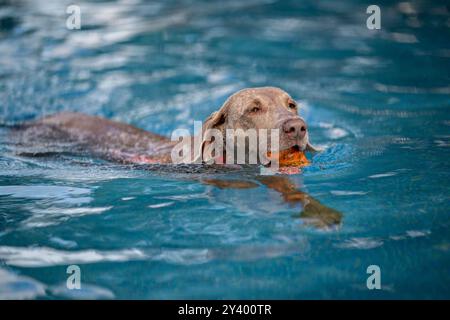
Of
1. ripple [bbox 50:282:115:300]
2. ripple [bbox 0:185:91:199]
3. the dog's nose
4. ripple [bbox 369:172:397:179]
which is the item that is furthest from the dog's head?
ripple [bbox 50:282:115:300]

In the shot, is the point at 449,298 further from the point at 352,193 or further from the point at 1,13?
the point at 1,13

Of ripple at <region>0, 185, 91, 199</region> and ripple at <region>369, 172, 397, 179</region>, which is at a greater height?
ripple at <region>369, 172, 397, 179</region>

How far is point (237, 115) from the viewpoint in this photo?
5.42m

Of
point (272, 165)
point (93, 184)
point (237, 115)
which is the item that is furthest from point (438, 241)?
point (93, 184)

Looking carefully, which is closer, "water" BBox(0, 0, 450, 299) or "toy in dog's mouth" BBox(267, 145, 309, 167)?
"water" BBox(0, 0, 450, 299)

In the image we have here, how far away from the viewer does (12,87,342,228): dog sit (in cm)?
489

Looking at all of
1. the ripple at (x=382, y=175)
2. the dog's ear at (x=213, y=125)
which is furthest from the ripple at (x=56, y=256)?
the ripple at (x=382, y=175)

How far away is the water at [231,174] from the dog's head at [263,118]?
0.39 meters

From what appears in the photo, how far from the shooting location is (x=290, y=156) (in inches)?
200

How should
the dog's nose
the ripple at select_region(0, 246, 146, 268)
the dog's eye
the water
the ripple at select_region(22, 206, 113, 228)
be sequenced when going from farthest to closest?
1. the dog's eye
2. the dog's nose
3. the ripple at select_region(22, 206, 113, 228)
4. the ripple at select_region(0, 246, 146, 268)
5. the water

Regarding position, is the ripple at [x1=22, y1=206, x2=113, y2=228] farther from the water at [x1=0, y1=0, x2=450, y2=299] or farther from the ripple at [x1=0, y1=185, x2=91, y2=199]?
the ripple at [x1=0, y1=185, x2=91, y2=199]

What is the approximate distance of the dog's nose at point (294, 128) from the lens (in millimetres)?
4867

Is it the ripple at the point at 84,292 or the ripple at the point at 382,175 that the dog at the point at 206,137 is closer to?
the ripple at the point at 382,175
